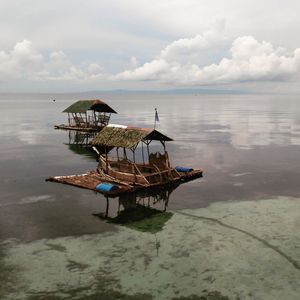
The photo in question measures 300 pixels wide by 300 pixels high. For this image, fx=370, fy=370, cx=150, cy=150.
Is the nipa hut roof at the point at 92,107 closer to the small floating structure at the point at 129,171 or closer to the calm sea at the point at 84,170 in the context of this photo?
the calm sea at the point at 84,170

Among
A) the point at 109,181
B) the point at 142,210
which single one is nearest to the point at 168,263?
the point at 142,210

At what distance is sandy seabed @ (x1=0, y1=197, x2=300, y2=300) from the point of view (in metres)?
13.9

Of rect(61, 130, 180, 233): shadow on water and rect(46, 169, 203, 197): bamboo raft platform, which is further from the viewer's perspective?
rect(46, 169, 203, 197): bamboo raft platform

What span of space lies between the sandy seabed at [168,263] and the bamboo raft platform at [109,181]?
6.40 m

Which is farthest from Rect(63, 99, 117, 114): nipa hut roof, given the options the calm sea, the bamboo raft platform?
the bamboo raft platform

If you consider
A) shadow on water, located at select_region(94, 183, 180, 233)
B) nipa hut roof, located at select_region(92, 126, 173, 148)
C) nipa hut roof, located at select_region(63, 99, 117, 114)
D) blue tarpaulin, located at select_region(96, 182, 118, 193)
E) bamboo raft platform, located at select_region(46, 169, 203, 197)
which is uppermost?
nipa hut roof, located at select_region(63, 99, 117, 114)

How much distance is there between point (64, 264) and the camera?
627 inches

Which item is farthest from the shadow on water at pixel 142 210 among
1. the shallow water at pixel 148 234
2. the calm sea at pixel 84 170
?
the calm sea at pixel 84 170

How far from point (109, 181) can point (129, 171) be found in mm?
2029

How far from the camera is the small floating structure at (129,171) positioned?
2834 centimetres

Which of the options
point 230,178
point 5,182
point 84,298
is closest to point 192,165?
point 230,178

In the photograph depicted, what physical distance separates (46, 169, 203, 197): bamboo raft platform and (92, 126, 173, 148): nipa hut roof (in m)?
2.80

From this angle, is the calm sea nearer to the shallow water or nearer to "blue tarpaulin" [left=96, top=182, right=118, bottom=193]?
the shallow water

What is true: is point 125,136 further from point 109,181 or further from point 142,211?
point 142,211
